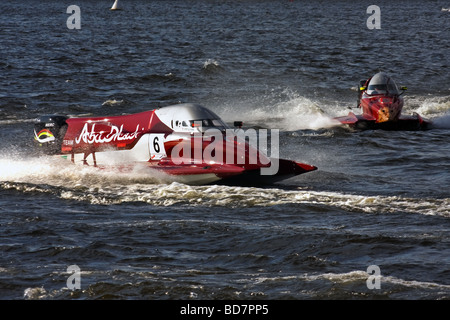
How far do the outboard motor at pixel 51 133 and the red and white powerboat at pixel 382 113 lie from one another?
9.57 meters

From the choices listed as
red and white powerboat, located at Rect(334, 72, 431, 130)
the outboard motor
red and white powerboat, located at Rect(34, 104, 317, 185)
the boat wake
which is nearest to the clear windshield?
red and white powerboat, located at Rect(334, 72, 431, 130)

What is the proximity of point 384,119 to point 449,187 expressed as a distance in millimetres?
7526

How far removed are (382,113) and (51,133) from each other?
10.6 meters

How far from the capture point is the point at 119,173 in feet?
55.7

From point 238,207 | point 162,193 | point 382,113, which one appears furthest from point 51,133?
point 382,113

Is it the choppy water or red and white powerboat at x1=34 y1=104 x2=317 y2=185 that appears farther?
red and white powerboat at x1=34 y1=104 x2=317 y2=185

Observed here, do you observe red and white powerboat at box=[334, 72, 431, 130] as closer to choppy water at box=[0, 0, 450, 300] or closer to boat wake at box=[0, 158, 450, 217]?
choppy water at box=[0, 0, 450, 300]

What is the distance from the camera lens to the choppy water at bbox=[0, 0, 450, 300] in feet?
34.4

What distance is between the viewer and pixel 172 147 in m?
16.7

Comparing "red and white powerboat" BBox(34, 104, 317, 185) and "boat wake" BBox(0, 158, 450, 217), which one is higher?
"red and white powerboat" BBox(34, 104, 317, 185)

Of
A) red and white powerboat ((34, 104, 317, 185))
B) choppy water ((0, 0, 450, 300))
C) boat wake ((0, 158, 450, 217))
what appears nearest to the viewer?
choppy water ((0, 0, 450, 300))

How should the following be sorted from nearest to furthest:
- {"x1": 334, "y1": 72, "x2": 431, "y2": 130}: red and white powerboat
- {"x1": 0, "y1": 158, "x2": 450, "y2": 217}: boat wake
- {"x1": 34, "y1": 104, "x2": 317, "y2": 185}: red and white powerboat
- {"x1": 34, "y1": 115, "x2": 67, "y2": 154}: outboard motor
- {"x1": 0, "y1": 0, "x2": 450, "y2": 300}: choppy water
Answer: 1. {"x1": 0, "y1": 0, "x2": 450, "y2": 300}: choppy water
2. {"x1": 0, "y1": 158, "x2": 450, "y2": 217}: boat wake
3. {"x1": 34, "y1": 104, "x2": 317, "y2": 185}: red and white powerboat
4. {"x1": 34, "y1": 115, "x2": 67, "y2": 154}: outboard motor
5. {"x1": 334, "y1": 72, "x2": 431, "y2": 130}: red and white powerboat

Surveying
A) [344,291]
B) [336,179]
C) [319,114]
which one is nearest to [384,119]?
[319,114]
